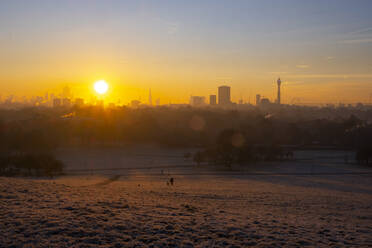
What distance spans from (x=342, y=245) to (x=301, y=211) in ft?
16.6

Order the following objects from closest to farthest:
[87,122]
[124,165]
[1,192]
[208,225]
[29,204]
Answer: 1. [208,225]
2. [29,204]
3. [1,192]
4. [124,165]
5. [87,122]

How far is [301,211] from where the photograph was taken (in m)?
13.0

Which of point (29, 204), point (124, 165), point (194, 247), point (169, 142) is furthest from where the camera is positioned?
point (169, 142)

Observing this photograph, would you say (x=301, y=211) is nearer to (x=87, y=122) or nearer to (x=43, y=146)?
(x=43, y=146)

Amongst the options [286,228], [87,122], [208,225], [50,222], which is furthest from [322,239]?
[87,122]

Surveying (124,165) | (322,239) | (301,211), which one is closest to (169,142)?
(124,165)

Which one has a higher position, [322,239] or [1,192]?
[1,192]

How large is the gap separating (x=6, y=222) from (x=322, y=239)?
26.6 ft

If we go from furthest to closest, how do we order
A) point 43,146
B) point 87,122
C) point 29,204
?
point 87,122, point 43,146, point 29,204

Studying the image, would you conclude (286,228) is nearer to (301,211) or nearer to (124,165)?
(301,211)

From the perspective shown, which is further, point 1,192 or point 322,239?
point 1,192

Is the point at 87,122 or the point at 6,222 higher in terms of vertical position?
the point at 87,122

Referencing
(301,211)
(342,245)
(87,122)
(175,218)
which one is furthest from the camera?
(87,122)

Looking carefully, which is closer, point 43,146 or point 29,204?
point 29,204
